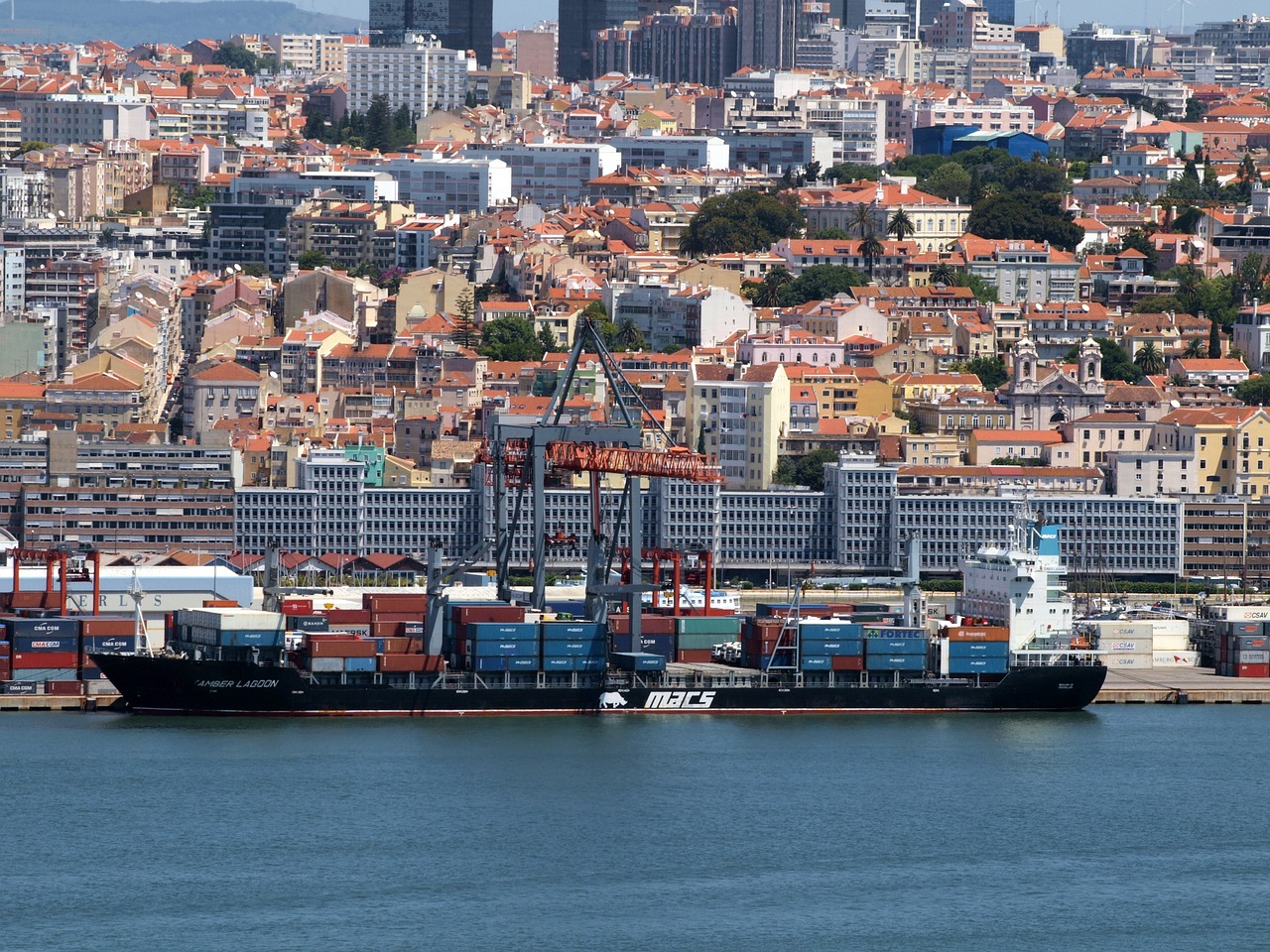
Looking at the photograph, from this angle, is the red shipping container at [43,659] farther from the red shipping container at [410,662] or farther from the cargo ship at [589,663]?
the red shipping container at [410,662]

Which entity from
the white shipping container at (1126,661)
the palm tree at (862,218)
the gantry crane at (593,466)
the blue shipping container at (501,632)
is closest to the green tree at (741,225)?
the palm tree at (862,218)

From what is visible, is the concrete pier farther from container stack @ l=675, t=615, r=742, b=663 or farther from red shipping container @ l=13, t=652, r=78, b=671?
red shipping container @ l=13, t=652, r=78, b=671

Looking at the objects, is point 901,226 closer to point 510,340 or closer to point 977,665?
point 510,340

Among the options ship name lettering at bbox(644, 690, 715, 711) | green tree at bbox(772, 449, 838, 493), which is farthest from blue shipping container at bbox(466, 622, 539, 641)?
green tree at bbox(772, 449, 838, 493)

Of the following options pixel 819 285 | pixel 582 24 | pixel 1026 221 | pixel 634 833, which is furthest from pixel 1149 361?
pixel 582 24

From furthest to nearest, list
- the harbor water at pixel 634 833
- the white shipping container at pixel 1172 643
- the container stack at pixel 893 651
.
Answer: the white shipping container at pixel 1172 643
the container stack at pixel 893 651
the harbor water at pixel 634 833

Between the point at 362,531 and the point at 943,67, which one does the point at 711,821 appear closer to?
→ the point at 362,531
